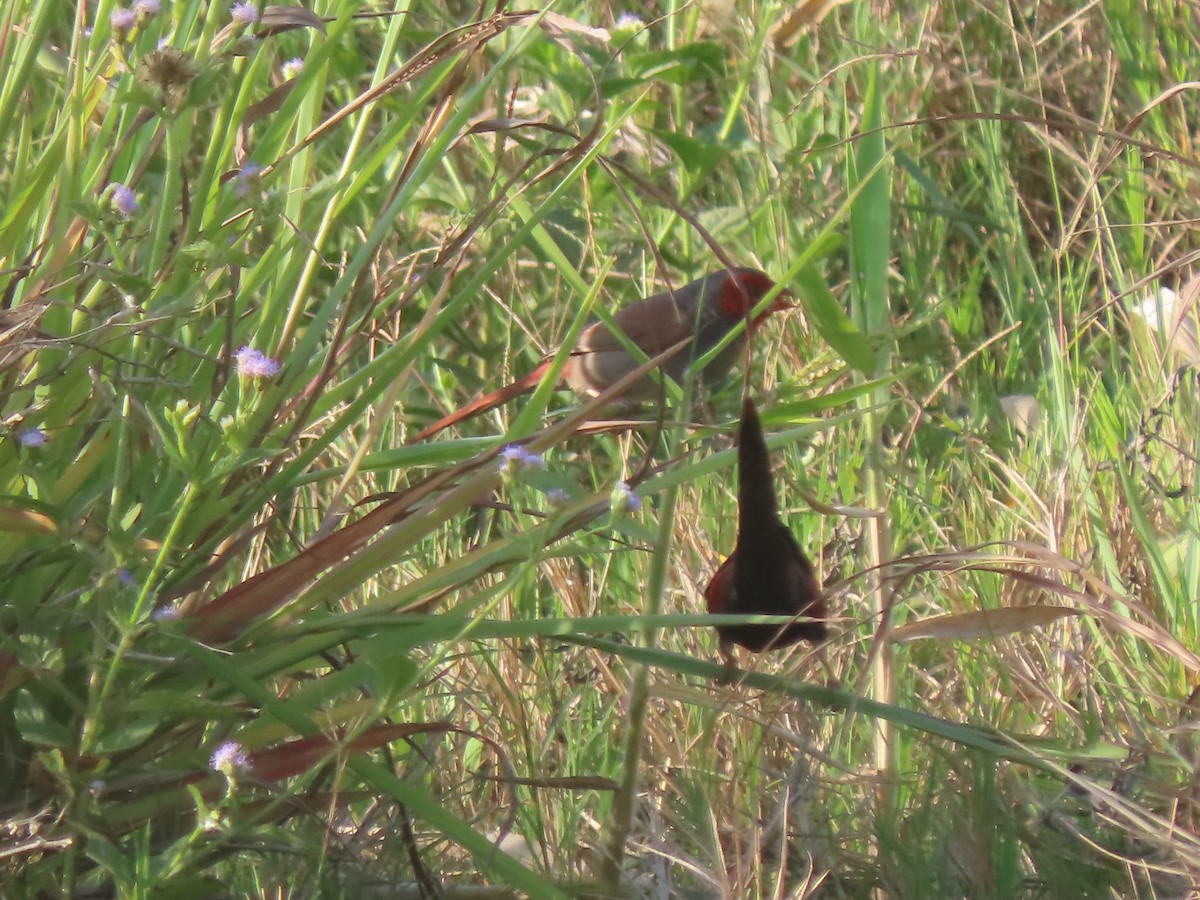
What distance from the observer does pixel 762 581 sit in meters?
1.63

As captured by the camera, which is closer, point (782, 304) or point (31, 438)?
point (31, 438)

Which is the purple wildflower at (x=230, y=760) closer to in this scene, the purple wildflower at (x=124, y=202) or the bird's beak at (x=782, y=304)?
the purple wildflower at (x=124, y=202)

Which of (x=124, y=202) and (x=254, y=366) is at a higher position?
(x=124, y=202)

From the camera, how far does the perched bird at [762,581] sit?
1601 mm

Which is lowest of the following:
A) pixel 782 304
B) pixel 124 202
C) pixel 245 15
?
pixel 124 202

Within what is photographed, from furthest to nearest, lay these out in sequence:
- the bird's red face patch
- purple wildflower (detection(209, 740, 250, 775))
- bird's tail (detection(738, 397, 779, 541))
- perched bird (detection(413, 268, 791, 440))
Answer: perched bird (detection(413, 268, 791, 440))
the bird's red face patch
bird's tail (detection(738, 397, 779, 541))
purple wildflower (detection(209, 740, 250, 775))

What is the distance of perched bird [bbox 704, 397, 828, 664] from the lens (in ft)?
5.25

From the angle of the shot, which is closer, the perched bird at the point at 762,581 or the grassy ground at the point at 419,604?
the grassy ground at the point at 419,604

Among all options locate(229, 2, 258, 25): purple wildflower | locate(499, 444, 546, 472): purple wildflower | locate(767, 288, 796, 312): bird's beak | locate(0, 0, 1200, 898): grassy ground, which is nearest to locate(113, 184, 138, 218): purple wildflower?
locate(0, 0, 1200, 898): grassy ground

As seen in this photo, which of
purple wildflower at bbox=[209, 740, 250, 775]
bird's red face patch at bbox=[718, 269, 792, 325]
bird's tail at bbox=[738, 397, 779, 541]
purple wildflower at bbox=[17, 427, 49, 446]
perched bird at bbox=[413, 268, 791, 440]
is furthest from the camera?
perched bird at bbox=[413, 268, 791, 440]

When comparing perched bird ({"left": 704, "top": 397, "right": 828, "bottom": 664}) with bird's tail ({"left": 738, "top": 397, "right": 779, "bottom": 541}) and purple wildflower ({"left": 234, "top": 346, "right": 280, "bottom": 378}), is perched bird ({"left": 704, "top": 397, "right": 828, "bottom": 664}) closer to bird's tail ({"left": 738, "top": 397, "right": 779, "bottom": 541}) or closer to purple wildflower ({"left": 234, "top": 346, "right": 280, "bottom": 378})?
bird's tail ({"left": 738, "top": 397, "right": 779, "bottom": 541})

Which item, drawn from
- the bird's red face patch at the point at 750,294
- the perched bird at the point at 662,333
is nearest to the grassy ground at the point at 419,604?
the bird's red face patch at the point at 750,294

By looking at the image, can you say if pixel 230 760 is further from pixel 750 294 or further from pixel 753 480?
pixel 750 294

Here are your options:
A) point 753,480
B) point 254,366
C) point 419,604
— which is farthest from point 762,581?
point 254,366
